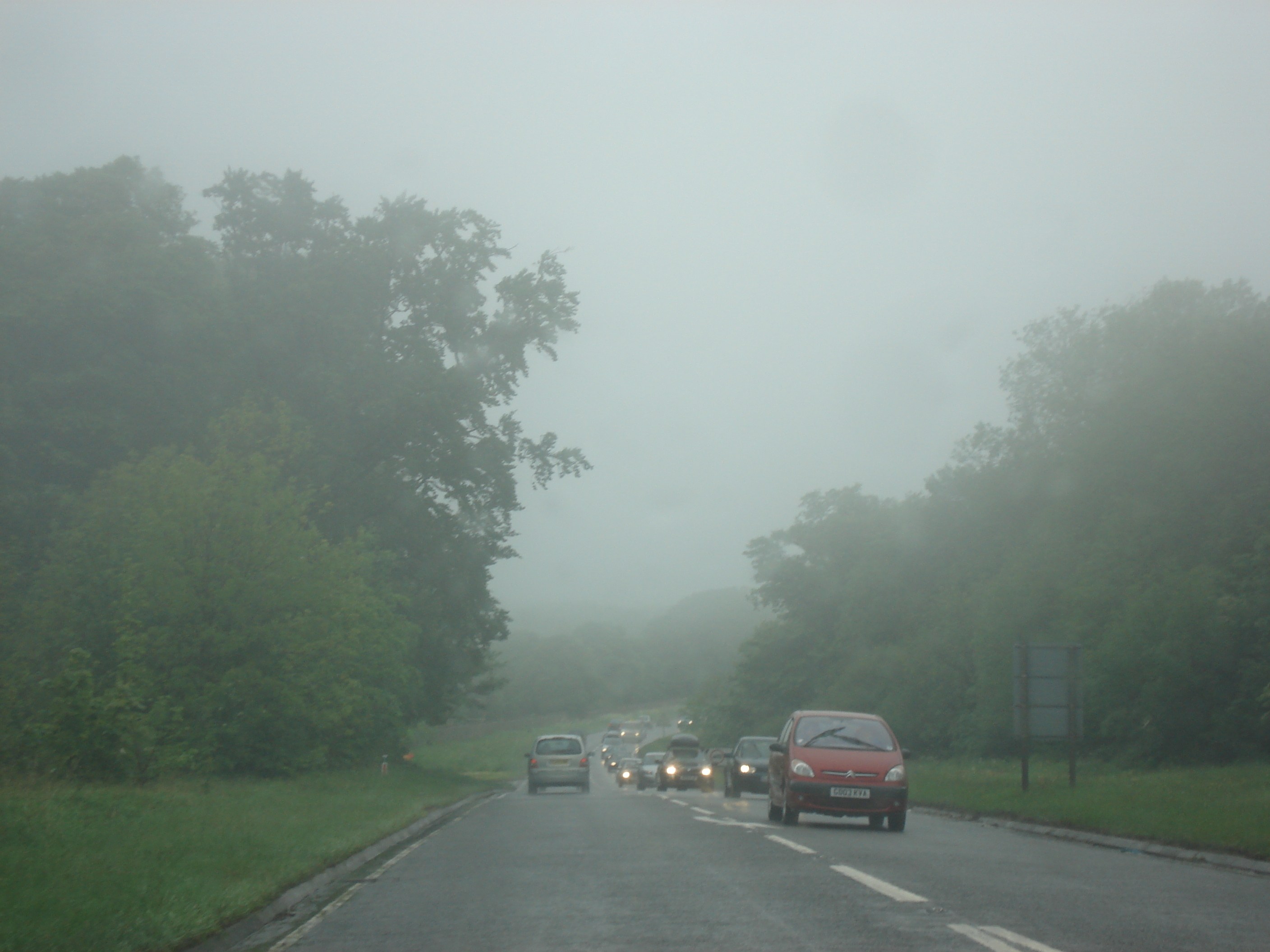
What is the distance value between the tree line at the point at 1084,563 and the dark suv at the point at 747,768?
34.3 ft

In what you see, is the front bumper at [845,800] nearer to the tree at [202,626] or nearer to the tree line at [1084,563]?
the tree at [202,626]

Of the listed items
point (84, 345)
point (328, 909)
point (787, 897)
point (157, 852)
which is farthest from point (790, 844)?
point (84, 345)

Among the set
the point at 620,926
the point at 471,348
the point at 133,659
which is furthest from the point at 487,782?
the point at 620,926

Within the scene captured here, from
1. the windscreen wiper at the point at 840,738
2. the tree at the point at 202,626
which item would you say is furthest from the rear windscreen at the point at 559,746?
the windscreen wiper at the point at 840,738

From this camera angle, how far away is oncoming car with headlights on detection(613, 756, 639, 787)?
55812 millimetres

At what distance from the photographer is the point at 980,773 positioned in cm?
3069

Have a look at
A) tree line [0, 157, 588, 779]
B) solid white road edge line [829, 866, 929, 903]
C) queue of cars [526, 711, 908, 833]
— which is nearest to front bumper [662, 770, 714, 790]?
tree line [0, 157, 588, 779]

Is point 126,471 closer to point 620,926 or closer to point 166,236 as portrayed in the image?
point 166,236

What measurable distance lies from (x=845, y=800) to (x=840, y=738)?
1.17 metres

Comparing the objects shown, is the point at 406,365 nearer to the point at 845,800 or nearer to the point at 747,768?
the point at 747,768

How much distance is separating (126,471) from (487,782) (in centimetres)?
2263

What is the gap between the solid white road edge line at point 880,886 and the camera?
9344 mm

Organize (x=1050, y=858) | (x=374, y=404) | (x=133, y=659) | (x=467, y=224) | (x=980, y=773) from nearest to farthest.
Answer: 1. (x=1050, y=858)
2. (x=133, y=659)
3. (x=980, y=773)
4. (x=374, y=404)
5. (x=467, y=224)

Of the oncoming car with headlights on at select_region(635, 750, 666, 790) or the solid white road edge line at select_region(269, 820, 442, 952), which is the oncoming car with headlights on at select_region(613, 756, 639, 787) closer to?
the oncoming car with headlights on at select_region(635, 750, 666, 790)
